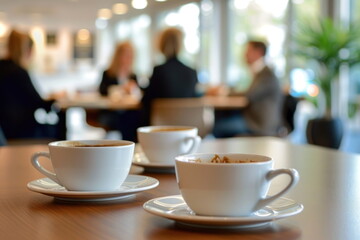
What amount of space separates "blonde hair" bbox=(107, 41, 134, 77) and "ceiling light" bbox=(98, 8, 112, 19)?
26.8ft

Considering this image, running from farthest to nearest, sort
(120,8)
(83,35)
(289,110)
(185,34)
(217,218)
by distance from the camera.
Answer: (83,35) < (120,8) < (185,34) < (289,110) < (217,218)

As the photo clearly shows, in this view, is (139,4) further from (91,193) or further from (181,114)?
(91,193)

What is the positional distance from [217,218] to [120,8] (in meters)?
13.1

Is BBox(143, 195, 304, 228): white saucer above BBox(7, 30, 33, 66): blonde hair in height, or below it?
below

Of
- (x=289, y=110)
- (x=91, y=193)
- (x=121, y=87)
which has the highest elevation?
(x=121, y=87)

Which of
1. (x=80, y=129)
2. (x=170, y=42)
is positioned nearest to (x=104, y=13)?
(x=80, y=129)

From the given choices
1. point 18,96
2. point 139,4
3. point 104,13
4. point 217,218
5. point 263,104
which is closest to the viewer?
point 217,218

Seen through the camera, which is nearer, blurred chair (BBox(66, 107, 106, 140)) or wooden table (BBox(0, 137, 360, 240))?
wooden table (BBox(0, 137, 360, 240))

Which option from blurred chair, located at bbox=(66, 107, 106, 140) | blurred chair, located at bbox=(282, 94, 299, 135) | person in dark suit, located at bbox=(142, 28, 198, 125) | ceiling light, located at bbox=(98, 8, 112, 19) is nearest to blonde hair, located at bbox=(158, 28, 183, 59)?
person in dark suit, located at bbox=(142, 28, 198, 125)

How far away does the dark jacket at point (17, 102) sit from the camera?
4027 millimetres

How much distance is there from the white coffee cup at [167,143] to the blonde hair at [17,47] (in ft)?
10.1

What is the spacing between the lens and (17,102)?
13.4ft

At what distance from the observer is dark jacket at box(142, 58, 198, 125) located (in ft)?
15.0

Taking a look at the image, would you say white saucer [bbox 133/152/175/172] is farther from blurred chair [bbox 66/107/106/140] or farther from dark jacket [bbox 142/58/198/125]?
blurred chair [bbox 66/107/106/140]
